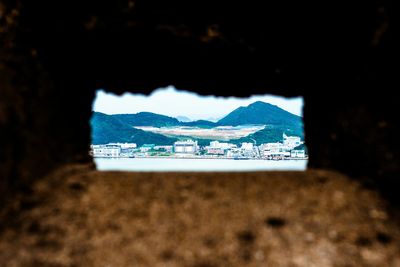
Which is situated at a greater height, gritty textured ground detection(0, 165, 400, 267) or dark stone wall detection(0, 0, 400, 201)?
dark stone wall detection(0, 0, 400, 201)

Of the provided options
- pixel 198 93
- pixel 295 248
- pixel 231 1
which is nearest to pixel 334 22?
pixel 231 1

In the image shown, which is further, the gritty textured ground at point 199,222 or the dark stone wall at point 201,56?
the dark stone wall at point 201,56

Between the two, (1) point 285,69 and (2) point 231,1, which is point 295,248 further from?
(2) point 231,1

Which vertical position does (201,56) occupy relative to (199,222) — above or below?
above

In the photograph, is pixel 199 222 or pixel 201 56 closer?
pixel 199 222

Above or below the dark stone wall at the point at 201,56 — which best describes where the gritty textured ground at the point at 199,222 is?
below
